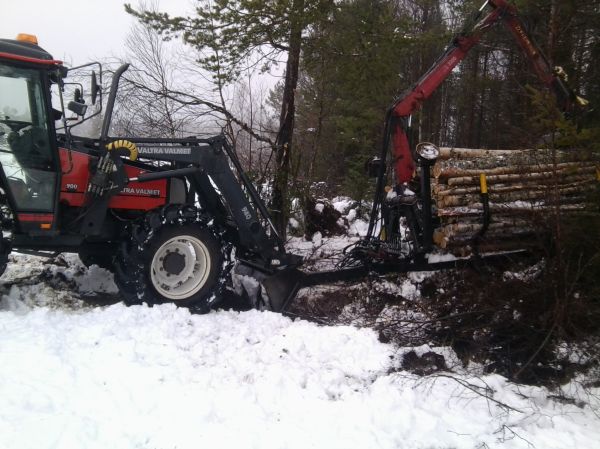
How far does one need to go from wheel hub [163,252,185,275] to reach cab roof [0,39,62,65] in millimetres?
2401

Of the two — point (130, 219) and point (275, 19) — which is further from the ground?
point (275, 19)

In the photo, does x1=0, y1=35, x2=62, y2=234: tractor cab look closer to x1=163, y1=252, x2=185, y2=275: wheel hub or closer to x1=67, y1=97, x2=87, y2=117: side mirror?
x1=67, y1=97, x2=87, y2=117: side mirror

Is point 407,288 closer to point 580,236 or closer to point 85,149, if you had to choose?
point 580,236

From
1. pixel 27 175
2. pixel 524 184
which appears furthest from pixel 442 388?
pixel 27 175

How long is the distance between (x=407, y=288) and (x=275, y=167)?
4484mm

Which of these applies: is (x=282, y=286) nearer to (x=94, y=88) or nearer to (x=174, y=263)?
(x=174, y=263)

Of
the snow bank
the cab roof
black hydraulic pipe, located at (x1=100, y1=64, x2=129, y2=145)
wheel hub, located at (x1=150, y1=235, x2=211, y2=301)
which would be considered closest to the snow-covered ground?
the snow bank

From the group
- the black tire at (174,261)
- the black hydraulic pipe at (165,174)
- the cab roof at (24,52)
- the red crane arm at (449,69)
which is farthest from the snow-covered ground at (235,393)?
the red crane arm at (449,69)

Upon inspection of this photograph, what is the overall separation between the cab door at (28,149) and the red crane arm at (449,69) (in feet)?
14.9

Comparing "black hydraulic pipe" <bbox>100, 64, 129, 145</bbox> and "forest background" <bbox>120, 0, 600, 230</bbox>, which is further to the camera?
"forest background" <bbox>120, 0, 600, 230</bbox>

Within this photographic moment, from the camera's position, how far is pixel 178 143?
244 inches

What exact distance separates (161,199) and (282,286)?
1.90 m

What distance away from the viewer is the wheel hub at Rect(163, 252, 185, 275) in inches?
235

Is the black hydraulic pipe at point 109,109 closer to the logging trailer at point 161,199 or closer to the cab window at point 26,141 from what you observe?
the logging trailer at point 161,199
